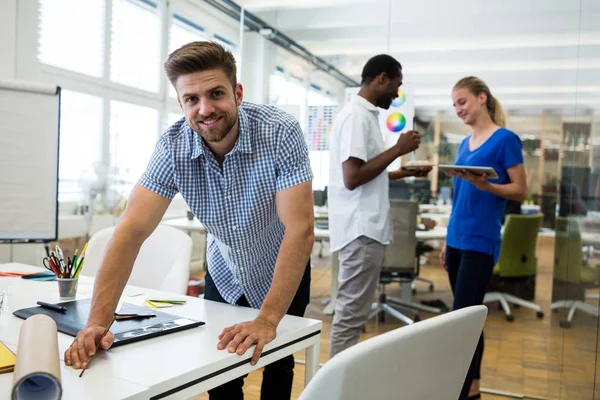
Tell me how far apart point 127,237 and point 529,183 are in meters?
2.51

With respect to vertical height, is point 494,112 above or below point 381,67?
below

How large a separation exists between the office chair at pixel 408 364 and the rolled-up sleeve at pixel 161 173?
961 millimetres

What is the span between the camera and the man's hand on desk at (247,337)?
3.97 feet

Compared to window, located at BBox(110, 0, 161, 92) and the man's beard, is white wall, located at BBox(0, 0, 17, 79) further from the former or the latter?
the man's beard

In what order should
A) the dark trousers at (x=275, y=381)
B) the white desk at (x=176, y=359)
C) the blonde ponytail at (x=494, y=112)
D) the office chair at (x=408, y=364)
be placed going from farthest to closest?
the blonde ponytail at (x=494, y=112) < the dark trousers at (x=275, y=381) < the white desk at (x=176, y=359) < the office chair at (x=408, y=364)

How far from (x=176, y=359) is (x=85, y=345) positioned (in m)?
0.19

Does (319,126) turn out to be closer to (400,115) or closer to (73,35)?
(400,115)

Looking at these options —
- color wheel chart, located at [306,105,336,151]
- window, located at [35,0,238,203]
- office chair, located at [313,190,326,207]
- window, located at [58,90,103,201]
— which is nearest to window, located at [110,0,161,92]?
window, located at [35,0,238,203]

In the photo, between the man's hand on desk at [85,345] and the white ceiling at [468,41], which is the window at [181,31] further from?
the man's hand on desk at [85,345]

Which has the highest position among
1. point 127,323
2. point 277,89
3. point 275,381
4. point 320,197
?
point 277,89

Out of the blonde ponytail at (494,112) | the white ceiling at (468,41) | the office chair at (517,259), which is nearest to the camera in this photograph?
the blonde ponytail at (494,112)

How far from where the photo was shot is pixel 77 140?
390cm

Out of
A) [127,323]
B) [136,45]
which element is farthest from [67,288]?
[136,45]

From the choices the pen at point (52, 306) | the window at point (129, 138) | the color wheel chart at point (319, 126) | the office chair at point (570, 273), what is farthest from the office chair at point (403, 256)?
the pen at point (52, 306)
